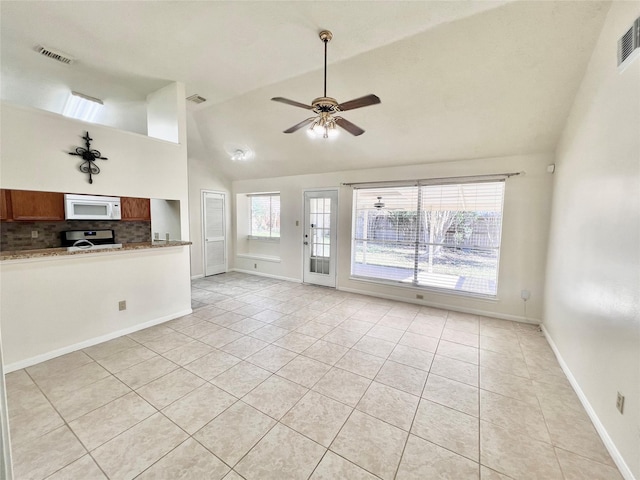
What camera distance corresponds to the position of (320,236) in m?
5.73

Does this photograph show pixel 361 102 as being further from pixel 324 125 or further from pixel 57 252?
pixel 57 252

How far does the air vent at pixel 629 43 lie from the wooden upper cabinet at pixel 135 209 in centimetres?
580

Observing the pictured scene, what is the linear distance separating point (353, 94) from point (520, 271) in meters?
3.37

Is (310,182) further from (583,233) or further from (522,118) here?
(583,233)

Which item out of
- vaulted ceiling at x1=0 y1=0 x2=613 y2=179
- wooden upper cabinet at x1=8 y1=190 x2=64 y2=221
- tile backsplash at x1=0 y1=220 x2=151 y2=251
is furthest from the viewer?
tile backsplash at x1=0 y1=220 x2=151 y2=251

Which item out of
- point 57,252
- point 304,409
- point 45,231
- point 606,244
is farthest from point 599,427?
point 45,231

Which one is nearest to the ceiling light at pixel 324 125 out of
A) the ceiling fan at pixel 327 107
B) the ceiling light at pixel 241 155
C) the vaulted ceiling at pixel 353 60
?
the ceiling fan at pixel 327 107

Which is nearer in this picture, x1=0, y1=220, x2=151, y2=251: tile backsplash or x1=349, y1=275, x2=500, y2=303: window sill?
x1=0, y1=220, x2=151, y2=251: tile backsplash

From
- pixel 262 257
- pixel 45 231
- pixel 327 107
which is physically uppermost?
pixel 327 107

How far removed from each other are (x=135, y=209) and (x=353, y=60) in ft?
13.4

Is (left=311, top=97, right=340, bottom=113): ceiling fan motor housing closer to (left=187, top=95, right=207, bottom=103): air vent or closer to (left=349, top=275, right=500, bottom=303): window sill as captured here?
(left=187, top=95, right=207, bottom=103): air vent

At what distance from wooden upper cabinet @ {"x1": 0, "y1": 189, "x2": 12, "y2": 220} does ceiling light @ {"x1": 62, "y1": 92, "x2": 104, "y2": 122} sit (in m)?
1.37

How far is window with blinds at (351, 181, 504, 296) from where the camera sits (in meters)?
4.11

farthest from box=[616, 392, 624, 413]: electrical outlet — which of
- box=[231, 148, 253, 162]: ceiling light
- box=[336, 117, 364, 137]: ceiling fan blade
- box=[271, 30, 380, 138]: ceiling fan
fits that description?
box=[231, 148, 253, 162]: ceiling light
